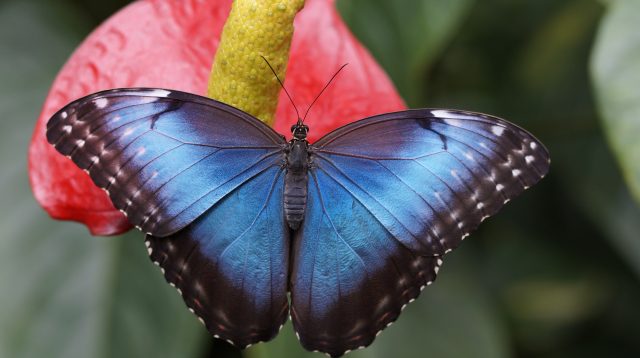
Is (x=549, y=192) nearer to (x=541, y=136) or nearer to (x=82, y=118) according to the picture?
(x=541, y=136)

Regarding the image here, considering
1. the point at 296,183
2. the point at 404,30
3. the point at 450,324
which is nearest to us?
the point at 296,183

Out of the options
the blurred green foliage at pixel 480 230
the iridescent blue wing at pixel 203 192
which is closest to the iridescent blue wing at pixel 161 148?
the iridescent blue wing at pixel 203 192

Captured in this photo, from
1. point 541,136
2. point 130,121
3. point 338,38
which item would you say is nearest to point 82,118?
point 130,121

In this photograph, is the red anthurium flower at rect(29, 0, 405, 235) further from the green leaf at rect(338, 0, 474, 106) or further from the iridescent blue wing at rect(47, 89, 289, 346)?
the green leaf at rect(338, 0, 474, 106)

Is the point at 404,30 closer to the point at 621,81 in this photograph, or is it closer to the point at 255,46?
the point at 621,81

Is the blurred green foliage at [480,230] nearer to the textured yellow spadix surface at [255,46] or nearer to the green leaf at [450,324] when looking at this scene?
the green leaf at [450,324]

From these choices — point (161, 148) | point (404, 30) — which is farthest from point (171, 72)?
point (404, 30)
